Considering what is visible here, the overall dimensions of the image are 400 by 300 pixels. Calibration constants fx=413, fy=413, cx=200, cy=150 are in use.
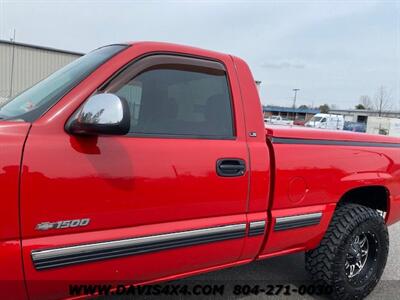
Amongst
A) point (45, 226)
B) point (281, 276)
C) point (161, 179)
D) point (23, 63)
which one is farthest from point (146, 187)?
point (23, 63)

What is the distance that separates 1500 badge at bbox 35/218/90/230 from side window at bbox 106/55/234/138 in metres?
0.58

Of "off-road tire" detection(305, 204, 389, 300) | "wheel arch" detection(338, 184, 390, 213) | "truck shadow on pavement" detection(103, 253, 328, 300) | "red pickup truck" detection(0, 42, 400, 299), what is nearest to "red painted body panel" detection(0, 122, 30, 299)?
"red pickup truck" detection(0, 42, 400, 299)

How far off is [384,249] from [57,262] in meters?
2.99

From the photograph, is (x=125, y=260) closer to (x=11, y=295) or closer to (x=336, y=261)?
(x=11, y=295)

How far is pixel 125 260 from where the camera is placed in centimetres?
230

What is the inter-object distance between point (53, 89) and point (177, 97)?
75cm

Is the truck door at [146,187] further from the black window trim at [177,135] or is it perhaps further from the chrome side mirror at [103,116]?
the chrome side mirror at [103,116]

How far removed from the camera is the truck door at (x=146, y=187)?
79.7 inches

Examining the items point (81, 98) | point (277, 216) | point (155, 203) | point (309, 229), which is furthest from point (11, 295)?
point (309, 229)

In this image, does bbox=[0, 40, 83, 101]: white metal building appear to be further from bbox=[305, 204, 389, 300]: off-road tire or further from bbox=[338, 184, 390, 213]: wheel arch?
bbox=[305, 204, 389, 300]: off-road tire

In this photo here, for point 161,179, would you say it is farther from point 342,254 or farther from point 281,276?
point 281,276

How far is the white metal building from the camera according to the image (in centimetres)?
2255

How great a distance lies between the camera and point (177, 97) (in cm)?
265

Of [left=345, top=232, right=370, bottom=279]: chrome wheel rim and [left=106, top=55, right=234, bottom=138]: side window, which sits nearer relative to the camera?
[left=106, top=55, right=234, bottom=138]: side window
